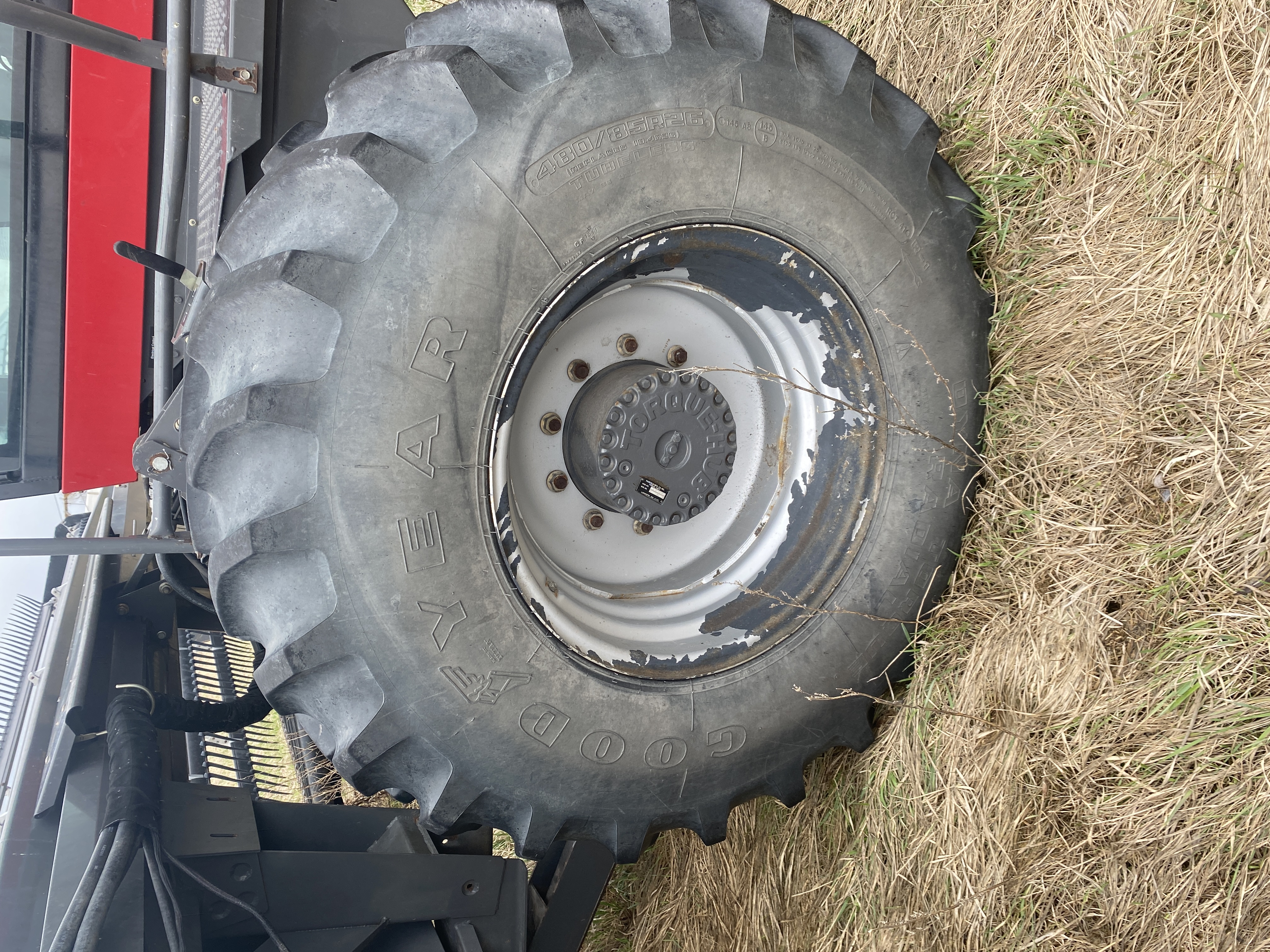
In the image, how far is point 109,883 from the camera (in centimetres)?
146

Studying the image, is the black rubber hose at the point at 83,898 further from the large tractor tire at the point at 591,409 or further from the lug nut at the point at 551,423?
the lug nut at the point at 551,423

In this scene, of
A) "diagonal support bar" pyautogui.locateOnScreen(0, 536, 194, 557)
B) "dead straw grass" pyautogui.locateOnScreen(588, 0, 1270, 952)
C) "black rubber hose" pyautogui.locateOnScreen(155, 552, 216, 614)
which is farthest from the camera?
"black rubber hose" pyautogui.locateOnScreen(155, 552, 216, 614)

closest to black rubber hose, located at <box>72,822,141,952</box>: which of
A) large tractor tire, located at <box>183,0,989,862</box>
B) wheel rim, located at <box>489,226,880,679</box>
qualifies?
large tractor tire, located at <box>183,0,989,862</box>

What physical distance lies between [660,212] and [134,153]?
122cm

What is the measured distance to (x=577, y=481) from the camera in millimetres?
1746

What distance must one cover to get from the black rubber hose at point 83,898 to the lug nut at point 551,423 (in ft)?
3.26

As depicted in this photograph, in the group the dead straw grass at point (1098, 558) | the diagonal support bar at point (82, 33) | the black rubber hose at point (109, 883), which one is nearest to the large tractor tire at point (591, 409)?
the dead straw grass at point (1098, 558)

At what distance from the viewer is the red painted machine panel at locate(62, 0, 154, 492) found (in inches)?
74.8

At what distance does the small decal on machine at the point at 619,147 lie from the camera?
4.66ft

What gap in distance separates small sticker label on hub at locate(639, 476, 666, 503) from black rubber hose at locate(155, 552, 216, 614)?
4.23 feet

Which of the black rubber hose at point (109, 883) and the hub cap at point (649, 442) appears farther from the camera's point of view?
the hub cap at point (649, 442)

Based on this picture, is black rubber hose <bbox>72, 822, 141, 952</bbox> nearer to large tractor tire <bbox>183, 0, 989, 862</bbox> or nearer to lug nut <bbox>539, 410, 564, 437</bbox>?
large tractor tire <bbox>183, 0, 989, 862</bbox>

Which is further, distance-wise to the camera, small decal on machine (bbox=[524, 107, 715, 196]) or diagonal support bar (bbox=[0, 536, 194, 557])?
diagonal support bar (bbox=[0, 536, 194, 557])

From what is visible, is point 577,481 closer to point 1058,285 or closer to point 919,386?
point 919,386
